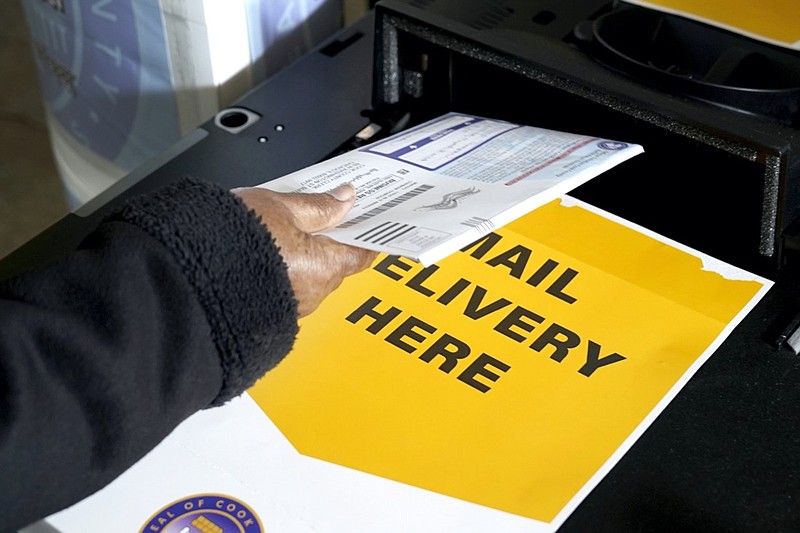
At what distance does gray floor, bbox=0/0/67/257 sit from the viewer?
1.69 metres

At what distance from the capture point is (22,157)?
5.90 feet

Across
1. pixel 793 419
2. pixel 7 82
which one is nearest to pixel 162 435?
pixel 793 419

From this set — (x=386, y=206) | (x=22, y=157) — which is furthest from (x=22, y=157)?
(x=386, y=206)

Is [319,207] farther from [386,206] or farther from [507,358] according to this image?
[507,358]

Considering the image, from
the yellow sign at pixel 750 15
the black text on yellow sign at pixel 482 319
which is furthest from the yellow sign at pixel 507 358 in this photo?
the yellow sign at pixel 750 15

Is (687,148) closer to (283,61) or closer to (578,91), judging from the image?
(578,91)

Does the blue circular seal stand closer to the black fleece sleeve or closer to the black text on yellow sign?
the black fleece sleeve

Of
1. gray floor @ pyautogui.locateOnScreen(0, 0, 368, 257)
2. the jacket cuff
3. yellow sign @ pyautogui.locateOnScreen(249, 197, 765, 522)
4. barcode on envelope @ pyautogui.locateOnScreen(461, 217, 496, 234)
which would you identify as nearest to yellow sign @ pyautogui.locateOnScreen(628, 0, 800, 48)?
yellow sign @ pyautogui.locateOnScreen(249, 197, 765, 522)

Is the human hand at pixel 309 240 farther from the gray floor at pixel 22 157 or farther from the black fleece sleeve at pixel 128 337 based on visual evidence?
the gray floor at pixel 22 157

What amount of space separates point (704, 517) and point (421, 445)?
159 millimetres

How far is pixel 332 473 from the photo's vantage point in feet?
1.82

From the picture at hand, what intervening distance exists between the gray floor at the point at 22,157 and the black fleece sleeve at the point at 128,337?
1.18 metres

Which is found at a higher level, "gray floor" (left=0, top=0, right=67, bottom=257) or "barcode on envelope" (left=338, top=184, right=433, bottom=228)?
"barcode on envelope" (left=338, top=184, right=433, bottom=228)

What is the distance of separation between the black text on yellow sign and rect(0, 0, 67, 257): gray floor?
113 centimetres
